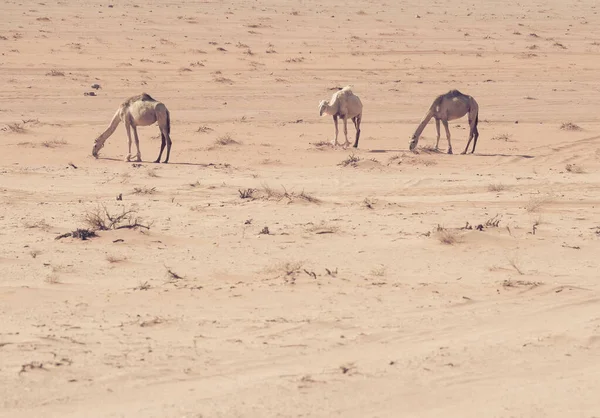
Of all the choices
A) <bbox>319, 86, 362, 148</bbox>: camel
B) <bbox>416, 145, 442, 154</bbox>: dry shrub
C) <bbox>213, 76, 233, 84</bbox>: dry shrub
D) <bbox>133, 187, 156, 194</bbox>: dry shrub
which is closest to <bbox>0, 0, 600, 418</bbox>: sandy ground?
<bbox>133, 187, 156, 194</bbox>: dry shrub

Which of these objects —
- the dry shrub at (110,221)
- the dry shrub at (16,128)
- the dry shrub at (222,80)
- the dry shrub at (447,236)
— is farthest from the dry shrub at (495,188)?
the dry shrub at (222,80)

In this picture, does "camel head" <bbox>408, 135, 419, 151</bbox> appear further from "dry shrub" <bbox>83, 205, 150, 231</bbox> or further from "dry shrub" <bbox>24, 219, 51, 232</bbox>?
"dry shrub" <bbox>24, 219, 51, 232</bbox>

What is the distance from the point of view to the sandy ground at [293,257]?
24.9ft

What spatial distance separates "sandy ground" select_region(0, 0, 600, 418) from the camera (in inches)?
298

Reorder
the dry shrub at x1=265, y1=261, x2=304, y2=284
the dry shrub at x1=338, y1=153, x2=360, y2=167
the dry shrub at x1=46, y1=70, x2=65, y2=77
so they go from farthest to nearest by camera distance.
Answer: the dry shrub at x1=46, y1=70, x2=65, y2=77
the dry shrub at x1=338, y1=153, x2=360, y2=167
the dry shrub at x1=265, y1=261, x2=304, y2=284

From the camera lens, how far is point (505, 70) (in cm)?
3394

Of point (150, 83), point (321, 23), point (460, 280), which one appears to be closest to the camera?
point (460, 280)

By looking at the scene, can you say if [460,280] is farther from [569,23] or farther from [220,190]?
[569,23]

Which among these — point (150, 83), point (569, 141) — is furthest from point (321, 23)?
point (569, 141)

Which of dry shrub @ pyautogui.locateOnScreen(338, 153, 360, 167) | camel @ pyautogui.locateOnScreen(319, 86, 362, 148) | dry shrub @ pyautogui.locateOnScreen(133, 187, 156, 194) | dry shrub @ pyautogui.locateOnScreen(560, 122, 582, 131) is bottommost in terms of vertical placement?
dry shrub @ pyautogui.locateOnScreen(560, 122, 582, 131)

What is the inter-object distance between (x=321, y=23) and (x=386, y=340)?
125 ft

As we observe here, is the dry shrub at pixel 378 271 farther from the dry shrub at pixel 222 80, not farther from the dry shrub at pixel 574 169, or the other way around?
the dry shrub at pixel 222 80

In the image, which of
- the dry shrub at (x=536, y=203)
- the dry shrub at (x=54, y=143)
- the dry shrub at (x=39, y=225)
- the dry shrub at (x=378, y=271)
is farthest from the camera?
the dry shrub at (x=54, y=143)

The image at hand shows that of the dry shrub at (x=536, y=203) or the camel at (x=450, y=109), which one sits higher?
the camel at (x=450, y=109)
